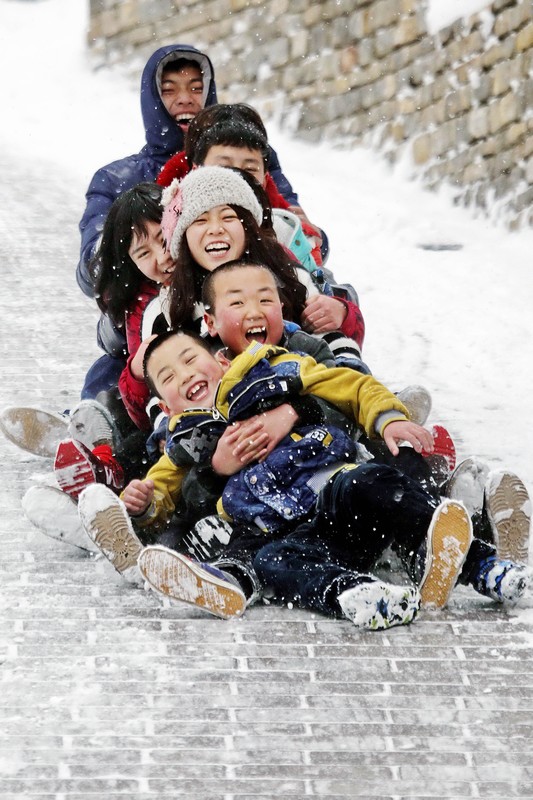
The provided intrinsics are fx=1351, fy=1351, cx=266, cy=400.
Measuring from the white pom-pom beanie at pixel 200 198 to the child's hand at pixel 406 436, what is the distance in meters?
1.03

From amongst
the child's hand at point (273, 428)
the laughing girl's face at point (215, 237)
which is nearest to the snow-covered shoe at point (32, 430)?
the laughing girl's face at point (215, 237)

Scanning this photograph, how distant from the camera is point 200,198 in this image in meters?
4.02

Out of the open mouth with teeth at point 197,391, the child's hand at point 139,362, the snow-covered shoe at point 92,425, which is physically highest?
the open mouth with teeth at point 197,391

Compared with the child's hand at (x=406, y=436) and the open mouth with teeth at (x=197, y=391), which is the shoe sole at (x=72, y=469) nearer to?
the open mouth with teeth at (x=197, y=391)

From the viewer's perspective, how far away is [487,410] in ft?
16.7

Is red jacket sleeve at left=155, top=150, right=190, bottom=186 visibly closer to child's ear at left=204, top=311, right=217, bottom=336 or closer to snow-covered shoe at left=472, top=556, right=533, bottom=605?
child's ear at left=204, top=311, right=217, bottom=336

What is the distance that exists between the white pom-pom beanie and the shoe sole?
681 mm

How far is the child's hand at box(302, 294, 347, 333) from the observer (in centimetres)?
405

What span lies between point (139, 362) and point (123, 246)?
522 mm

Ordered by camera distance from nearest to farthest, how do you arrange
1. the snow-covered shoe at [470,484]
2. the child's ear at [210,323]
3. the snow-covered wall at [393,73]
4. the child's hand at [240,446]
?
the child's hand at [240,446] < the snow-covered shoe at [470,484] < the child's ear at [210,323] < the snow-covered wall at [393,73]

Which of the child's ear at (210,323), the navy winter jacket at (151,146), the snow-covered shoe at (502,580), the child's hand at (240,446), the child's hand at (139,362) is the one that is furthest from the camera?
the navy winter jacket at (151,146)

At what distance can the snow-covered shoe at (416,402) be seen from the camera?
4.42 metres

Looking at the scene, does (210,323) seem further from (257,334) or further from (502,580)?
(502,580)

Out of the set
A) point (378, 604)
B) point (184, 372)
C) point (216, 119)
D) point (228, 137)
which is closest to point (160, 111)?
point (216, 119)
